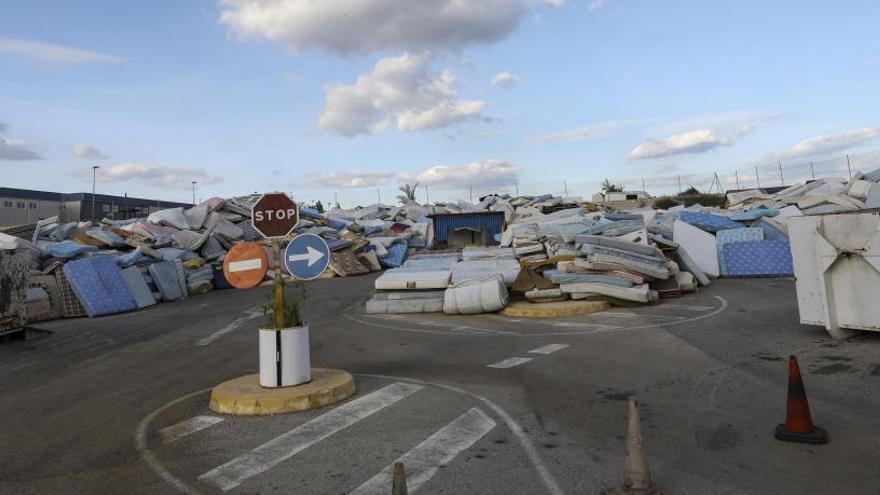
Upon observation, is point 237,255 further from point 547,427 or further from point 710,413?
point 710,413

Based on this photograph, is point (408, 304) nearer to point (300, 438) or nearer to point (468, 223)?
point (300, 438)

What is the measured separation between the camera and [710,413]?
18.6 feet

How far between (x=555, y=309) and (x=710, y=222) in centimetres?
1035

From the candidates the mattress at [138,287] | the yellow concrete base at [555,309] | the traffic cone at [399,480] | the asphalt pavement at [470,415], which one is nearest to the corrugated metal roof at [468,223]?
the mattress at [138,287]

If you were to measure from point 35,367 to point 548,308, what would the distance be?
9765 mm

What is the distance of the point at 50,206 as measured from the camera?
69250mm

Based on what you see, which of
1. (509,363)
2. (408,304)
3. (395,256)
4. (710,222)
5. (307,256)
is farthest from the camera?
(395,256)

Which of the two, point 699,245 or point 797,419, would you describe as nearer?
point 797,419

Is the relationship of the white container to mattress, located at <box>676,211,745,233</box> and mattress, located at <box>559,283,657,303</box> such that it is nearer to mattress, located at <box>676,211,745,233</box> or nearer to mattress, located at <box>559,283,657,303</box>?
mattress, located at <box>559,283,657,303</box>

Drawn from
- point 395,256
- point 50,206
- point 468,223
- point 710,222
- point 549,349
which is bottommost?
point 549,349

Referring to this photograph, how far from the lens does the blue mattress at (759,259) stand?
1759 cm

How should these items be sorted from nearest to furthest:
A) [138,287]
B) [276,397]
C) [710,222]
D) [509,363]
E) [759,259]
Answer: [276,397], [509,363], [759,259], [138,287], [710,222]

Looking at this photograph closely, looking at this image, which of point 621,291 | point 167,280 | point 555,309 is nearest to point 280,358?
point 555,309

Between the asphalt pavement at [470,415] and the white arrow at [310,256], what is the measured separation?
1676 millimetres
